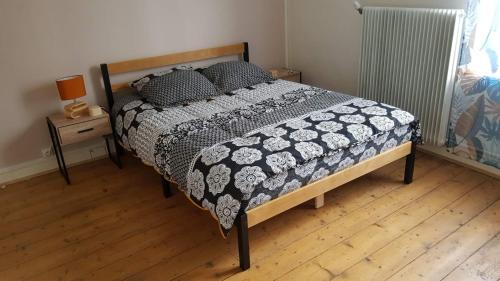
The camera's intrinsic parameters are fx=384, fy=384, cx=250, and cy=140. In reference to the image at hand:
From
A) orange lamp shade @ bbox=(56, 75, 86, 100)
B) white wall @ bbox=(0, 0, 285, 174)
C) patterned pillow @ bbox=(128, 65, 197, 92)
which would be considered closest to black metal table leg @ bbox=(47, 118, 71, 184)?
white wall @ bbox=(0, 0, 285, 174)

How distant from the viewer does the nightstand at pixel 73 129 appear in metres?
2.89

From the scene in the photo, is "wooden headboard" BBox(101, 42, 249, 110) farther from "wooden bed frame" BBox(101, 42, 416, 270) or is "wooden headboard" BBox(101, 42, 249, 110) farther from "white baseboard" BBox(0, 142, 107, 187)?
"white baseboard" BBox(0, 142, 107, 187)

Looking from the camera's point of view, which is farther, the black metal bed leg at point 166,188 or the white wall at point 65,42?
the white wall at point 65,42

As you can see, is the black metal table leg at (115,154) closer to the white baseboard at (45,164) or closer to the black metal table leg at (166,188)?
the white baseboard at (45,164)

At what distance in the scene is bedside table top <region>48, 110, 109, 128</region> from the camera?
2.91m

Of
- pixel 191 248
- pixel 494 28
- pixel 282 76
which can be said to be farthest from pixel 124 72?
pixel 494 28

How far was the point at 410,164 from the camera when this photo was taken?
2.72 meters

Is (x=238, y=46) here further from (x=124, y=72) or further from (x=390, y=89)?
(x=390, y=89)

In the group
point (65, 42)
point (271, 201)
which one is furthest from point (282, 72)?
point (271, 201)

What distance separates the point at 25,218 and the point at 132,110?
1.05 m

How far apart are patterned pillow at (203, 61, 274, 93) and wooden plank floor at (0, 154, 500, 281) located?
1.05m

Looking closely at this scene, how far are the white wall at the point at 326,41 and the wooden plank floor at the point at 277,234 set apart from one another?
1204mm

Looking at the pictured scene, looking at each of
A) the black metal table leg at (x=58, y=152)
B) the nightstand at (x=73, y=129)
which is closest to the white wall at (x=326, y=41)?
the nightstand at (x=73, y=129)

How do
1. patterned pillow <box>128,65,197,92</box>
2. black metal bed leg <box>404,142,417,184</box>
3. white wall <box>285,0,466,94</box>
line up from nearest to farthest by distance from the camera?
black metal bed leg <box>404,142,417,184</box> → patterned pillow <box>128,65,197,92</box> → white wall <box>285,0,466,94</box>
